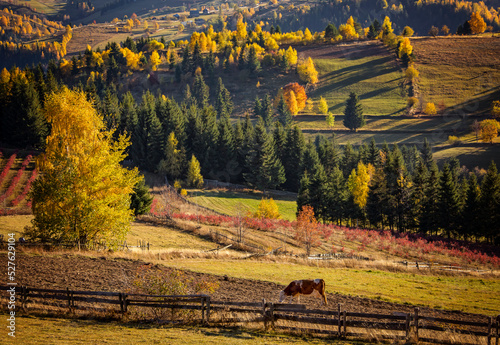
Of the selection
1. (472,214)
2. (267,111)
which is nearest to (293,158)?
(472,214)

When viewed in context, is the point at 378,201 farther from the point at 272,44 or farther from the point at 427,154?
the point at 272,44

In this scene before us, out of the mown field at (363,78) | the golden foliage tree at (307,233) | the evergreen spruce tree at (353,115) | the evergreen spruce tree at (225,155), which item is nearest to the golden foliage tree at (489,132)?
the mown field at (363,78)

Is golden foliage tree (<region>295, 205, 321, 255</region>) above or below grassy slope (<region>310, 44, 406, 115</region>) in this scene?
below

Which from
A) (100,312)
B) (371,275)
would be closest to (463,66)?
(371,275)

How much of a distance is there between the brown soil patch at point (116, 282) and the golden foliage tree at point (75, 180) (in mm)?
3320

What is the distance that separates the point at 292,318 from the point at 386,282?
1856cm

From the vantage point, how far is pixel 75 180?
1247 inches

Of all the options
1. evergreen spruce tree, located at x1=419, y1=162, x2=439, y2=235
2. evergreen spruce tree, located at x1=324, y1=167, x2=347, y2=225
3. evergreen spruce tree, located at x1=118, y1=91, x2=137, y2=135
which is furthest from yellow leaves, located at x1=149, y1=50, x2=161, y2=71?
evergreen spruce tree, located at x1=419, y1=162, x2=439, y2=235

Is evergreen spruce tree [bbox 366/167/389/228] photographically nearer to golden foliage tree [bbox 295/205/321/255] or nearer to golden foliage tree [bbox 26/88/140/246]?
golden foliage tree [bbox 295/205/321/255]

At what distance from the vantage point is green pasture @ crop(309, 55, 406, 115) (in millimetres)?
158850

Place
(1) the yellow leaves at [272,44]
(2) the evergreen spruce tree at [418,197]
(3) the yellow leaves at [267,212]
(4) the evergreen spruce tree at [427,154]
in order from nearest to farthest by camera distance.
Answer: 1. (2) the evergreen spruce tree at [418,197]
2. (3) the yellow leaves at [267,212]
3. (4) the evergreen spruce tree at [427,154]
4. (1) the yellow leaves at [272,44]

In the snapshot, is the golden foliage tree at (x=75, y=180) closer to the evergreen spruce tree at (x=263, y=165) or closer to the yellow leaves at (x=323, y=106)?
the evergreen spruce tree at (x=263, y=165)

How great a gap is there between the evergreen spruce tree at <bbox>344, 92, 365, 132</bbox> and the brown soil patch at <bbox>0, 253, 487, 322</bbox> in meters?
126

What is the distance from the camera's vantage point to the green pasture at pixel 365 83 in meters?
159
